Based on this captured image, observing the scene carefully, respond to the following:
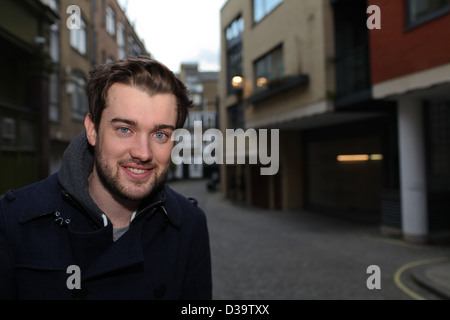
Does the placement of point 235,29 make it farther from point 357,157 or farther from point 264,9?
point 357,157

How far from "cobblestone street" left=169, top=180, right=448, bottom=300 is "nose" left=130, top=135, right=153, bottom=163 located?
447 centimetres

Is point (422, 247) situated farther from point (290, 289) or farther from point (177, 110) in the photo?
point (177, 110)

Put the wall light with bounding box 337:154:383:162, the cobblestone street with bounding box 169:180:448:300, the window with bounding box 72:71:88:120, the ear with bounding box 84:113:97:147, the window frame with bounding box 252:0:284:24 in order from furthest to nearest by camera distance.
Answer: the window with bounding box 72:71:88:120
the wall light with bounding box 337:154:383:162
the window frame with bounding box 252:0:284:24
the cobblestone street with bounding box 169:180:448:300
the ear with bounding box 84:113:97:147

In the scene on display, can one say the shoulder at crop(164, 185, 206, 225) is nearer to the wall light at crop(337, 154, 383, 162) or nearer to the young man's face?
the young man's face

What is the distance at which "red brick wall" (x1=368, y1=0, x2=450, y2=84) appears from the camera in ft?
25.9

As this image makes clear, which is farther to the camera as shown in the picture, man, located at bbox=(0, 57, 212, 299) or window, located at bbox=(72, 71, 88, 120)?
window, located at bbox=(72, 71, 88, 120)

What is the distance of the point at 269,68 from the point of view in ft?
51.4

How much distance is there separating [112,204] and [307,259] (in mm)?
7145

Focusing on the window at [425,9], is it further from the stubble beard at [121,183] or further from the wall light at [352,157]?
the stubble beard at [121,183]

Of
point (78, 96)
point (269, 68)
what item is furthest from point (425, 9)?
point (78, 96)

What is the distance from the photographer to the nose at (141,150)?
1.79 m

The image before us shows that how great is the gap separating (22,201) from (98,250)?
415 millimetres

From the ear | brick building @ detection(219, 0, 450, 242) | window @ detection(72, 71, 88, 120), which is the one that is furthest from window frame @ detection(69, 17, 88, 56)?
the ear

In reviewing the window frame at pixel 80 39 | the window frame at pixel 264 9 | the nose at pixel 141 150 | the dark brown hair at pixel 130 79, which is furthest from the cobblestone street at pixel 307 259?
the window frame at pixel 80 39
